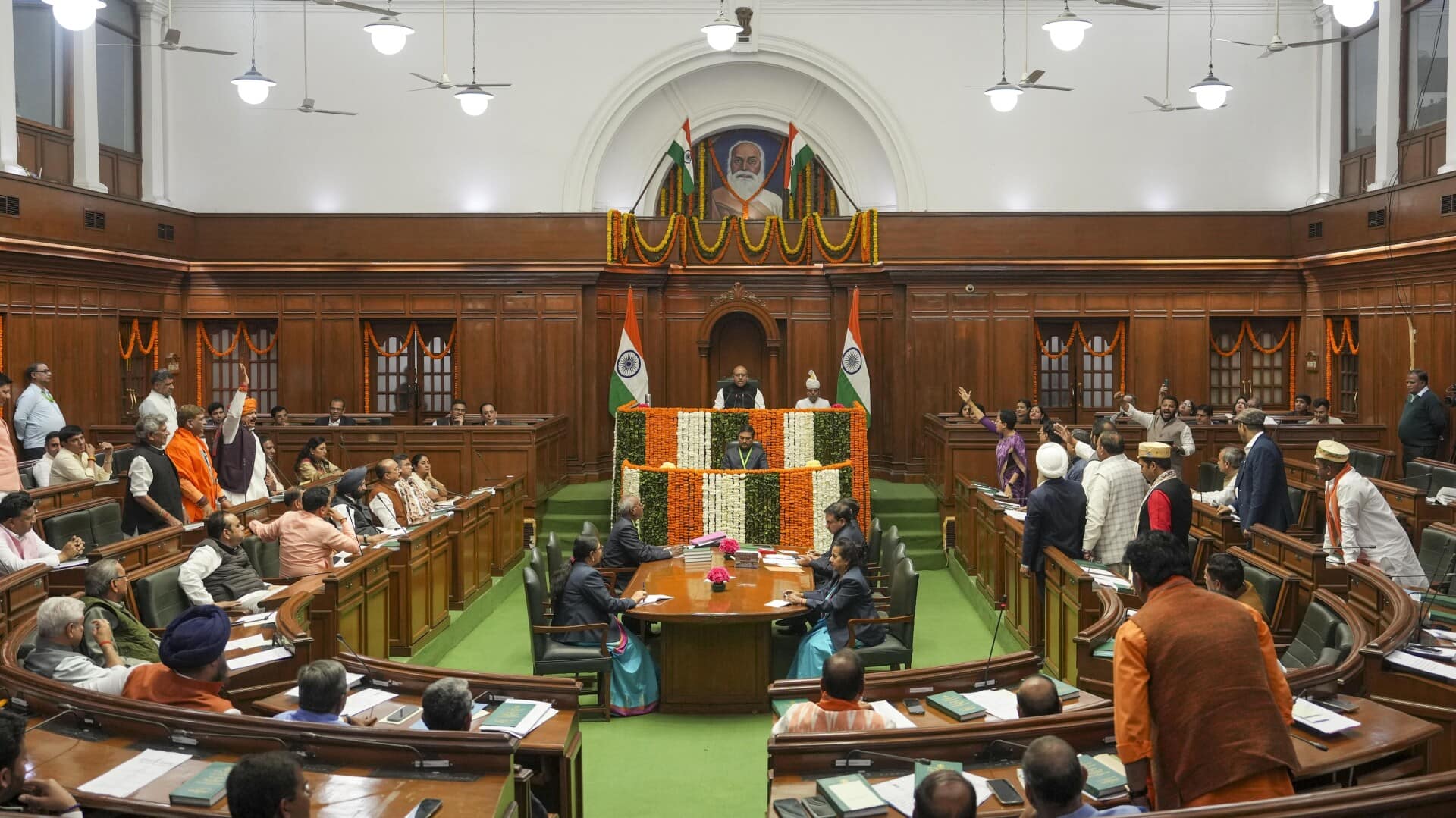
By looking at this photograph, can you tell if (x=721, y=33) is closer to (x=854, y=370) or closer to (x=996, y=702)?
(x=854, y=370)

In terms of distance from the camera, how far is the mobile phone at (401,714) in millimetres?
4800

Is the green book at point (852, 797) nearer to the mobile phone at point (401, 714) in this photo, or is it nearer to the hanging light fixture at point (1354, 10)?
the mobile phone at point (401, 714)

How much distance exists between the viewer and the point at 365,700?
507 centimetres

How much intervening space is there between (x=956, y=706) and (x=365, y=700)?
8.29 feet

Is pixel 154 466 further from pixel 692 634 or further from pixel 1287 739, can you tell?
pixel 1287 739

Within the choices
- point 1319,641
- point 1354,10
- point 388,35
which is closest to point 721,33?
point 388,35

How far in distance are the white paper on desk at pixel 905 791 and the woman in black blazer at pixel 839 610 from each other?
3.25 metres

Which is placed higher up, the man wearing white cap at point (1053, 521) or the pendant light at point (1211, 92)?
the pendant light at point (1211, 92)

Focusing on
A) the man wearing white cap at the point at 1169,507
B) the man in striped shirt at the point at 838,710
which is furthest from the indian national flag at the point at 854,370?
the man in striped shirt at the point at 838,710

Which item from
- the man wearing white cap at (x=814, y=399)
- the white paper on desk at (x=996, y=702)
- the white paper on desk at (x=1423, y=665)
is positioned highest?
the man wearing white cap at (x=814, y=399)

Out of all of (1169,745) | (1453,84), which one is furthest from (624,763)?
(1453,84)

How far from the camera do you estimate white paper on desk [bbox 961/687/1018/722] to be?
4820 millimetres

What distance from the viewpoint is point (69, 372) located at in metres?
13.3

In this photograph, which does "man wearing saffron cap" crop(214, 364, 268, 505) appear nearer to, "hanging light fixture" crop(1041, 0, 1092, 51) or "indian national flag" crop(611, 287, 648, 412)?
"indian national flag" crop(611, 287, 648, 412)
